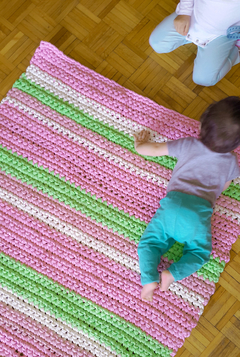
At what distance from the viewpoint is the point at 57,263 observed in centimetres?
86

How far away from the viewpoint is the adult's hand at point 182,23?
0.83 metres

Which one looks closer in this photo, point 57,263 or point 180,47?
point 57,263

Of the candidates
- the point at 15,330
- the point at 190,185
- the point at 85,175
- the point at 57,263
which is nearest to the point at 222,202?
the point at 190,185

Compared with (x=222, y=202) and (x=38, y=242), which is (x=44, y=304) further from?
(x=222, y=202)

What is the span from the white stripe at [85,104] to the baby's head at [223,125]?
238mm

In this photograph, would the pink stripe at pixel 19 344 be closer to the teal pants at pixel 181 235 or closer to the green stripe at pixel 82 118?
the teal pants at pixel 181 235

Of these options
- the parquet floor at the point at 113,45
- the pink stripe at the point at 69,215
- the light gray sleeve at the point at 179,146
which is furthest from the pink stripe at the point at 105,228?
the parquet floor at the point at 113,45

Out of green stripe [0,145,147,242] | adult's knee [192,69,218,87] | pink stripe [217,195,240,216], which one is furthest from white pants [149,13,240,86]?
green stripe [0,145,147,242]

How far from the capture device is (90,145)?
35.8 inches

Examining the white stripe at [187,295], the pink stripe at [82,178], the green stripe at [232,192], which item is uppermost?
the green stripe at [232,192]

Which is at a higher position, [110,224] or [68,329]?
[110,224]

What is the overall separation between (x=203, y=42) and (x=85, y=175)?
21.7 inches

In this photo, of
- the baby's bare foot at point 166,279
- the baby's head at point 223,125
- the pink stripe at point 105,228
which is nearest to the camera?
the baby's head at point 223,125

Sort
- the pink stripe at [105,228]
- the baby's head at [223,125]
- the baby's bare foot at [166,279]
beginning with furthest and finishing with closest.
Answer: the pink stripe at [105,228], the baby's bare foot at [166,279], the baby's head at [223,125]
